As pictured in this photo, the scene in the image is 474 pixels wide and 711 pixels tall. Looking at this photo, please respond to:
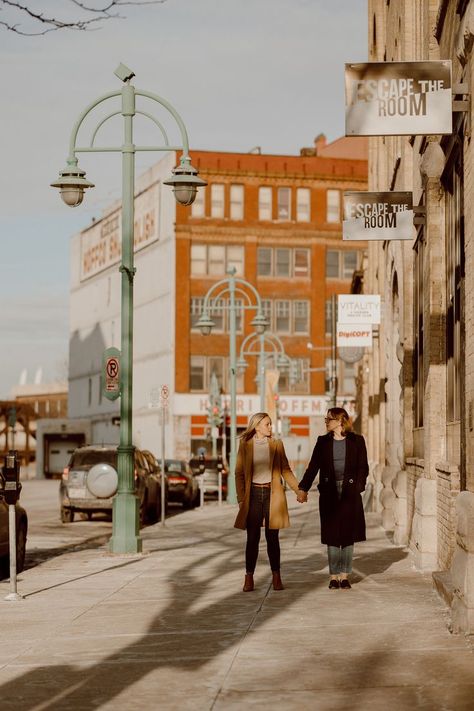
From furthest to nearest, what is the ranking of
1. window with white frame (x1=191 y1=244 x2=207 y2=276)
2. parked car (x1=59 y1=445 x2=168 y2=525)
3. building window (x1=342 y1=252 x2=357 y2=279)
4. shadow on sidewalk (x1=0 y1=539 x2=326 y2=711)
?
building window (x1=342 y1=252 x2=357 y2=279), window with white frame (x1=191 y1=244 x2=207 y2=276), parked car (x1=59 y1=445 x2=168 y2=525), shadow on sidewalk (x1=0 y1=539 x2=326 y2=711)

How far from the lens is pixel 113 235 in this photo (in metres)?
94.2

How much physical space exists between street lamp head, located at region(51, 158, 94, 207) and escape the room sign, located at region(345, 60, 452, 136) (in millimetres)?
9179

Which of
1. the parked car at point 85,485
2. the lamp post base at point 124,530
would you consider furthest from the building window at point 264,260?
the lamp post base at point 124,530

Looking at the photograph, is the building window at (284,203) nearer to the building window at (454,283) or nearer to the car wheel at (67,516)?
the car wheel at (67,516)

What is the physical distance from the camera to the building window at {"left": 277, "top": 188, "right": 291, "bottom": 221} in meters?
81.4

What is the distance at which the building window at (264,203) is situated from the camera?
80875 millimetres

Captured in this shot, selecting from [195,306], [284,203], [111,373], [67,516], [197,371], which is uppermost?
[284,203]

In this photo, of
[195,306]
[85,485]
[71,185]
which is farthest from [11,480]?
[195,306]

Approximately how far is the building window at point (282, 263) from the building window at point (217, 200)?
436 cm

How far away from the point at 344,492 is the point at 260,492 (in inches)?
34.3

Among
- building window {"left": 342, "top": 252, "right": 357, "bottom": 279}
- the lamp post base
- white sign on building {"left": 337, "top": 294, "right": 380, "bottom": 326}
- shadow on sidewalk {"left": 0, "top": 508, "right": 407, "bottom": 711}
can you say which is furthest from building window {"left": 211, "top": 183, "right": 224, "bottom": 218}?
shadow on sidewalk {"left": 0, "top": 508, "right": 407, "bottom": 711}

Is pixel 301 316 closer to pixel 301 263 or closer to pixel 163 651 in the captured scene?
pixel 301 263

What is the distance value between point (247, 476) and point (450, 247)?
3.22 meters

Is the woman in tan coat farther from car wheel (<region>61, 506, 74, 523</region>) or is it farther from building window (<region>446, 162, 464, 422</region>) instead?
car wheel (<region>61, 506, 74, 523</region>)
